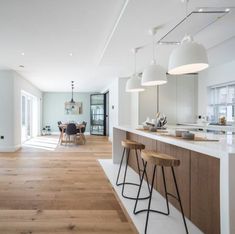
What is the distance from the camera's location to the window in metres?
5.43

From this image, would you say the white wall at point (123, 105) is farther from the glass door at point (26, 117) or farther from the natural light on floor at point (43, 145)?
the glass door at point (26, 117)

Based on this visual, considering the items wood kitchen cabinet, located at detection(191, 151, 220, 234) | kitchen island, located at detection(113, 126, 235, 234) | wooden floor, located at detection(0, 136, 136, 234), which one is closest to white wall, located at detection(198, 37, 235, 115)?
kitchen island, located at detection(113, 126, 235, 234)

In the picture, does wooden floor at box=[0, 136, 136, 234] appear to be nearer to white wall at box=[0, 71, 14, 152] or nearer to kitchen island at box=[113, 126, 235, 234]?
kitchen island at box=[113, 126, 235, 234]

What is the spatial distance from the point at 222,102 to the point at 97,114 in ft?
24.5

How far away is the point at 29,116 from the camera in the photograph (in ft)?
33.4

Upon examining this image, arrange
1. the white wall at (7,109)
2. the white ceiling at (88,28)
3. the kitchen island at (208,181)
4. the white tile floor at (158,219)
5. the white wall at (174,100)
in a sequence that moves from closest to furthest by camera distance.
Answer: the kitchen island at (208,181), the white tile floor at (158,219), the white ceiling at (88,28), the white wall at (174,100), the white wall at (7,109)

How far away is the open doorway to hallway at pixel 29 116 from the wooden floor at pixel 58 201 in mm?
4657

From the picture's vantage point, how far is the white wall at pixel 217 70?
160 inches

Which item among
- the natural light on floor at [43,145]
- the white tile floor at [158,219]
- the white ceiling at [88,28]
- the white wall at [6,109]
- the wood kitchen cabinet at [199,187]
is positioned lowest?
the natural light on floor at [43,145]

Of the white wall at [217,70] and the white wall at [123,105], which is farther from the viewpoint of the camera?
the white wall at [123,105]

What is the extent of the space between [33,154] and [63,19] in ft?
13.5

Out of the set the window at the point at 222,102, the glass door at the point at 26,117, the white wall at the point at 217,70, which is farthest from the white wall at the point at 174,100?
the glass door at the point at 26,117

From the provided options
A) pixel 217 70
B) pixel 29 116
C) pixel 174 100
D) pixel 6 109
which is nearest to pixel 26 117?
pixel 29 116

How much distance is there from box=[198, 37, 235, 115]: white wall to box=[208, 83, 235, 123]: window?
16 centimetres
